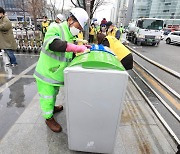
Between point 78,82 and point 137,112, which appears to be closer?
point 78,82

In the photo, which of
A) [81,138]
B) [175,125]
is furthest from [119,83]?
[175,125]

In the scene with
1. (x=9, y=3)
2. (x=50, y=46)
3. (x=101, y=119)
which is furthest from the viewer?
(x=9, y=3)

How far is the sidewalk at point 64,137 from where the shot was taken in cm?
212

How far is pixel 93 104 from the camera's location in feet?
5.44

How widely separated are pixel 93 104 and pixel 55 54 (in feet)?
2.76

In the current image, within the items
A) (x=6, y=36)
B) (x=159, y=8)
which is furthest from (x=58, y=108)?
(x=159, y=8)

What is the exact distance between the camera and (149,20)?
44.2 ft

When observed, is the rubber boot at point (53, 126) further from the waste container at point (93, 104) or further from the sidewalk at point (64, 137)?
the waste container at point (93, 104)

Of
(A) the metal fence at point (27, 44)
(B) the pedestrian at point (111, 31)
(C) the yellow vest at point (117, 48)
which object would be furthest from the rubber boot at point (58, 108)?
(A) the metal fence at point (27, 44)

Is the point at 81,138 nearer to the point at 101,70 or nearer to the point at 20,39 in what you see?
the point at 101,70

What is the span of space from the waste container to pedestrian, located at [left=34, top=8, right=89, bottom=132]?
1.22ft

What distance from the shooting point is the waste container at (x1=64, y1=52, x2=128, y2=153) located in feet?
5.01

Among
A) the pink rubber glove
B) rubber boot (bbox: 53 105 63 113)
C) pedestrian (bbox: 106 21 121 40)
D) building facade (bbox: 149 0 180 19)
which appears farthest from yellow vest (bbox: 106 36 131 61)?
building facade (bbox: 149 0 180 19)

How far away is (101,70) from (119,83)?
207 millimetres
